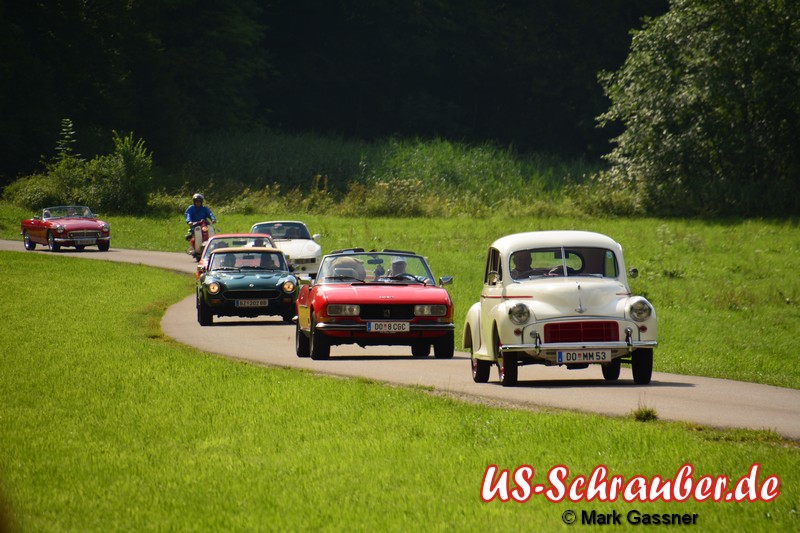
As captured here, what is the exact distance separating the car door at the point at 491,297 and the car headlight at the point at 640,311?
1610mm

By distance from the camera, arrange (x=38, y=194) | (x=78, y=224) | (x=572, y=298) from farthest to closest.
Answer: (x=38, y=194), (x=78, y=224), (x=572, y=298)

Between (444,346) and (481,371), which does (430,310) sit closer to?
(444,346)

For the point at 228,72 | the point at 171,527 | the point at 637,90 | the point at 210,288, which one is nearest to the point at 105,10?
the point at 228,72

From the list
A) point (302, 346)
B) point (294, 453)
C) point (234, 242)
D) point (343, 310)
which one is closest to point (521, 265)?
point (343, 310)

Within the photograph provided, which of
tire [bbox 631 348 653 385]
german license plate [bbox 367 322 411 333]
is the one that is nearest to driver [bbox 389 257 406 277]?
german license plate [bbox 367 322 411 333]

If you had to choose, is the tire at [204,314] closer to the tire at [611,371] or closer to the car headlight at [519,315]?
the tire at [611,371]

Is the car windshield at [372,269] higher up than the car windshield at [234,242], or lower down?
higher up

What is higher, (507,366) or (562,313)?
(562,313)

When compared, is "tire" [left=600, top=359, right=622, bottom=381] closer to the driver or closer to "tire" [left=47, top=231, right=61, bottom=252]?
the driver

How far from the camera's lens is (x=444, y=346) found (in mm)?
20406

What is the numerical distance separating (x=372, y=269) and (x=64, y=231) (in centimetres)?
2876

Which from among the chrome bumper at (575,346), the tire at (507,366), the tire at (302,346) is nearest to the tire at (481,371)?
the tire at (507,366)

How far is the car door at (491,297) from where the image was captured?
16.9 m

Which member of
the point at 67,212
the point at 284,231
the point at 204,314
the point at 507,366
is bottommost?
the point at 67,212
